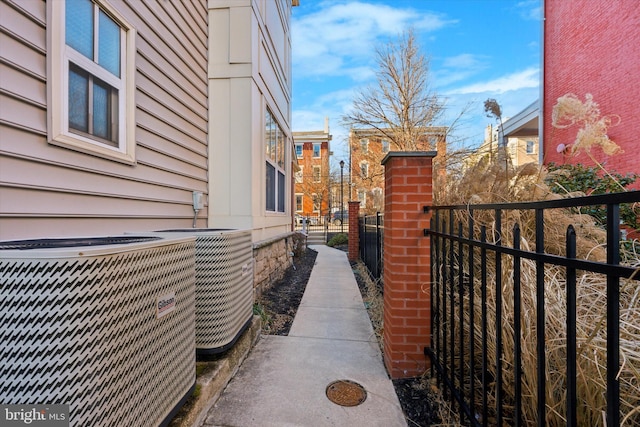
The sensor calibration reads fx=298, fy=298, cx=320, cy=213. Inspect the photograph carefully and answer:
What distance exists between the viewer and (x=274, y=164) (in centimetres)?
598

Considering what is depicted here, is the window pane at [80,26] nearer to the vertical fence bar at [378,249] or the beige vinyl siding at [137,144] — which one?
the beige vinyl siding at [137,144]

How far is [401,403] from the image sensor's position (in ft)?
6.92

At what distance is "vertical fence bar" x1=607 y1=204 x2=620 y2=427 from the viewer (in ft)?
2.75

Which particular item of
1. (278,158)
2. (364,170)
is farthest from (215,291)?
(364,170)

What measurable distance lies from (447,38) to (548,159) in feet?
19.0

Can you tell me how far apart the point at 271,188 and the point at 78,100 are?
12.7ft

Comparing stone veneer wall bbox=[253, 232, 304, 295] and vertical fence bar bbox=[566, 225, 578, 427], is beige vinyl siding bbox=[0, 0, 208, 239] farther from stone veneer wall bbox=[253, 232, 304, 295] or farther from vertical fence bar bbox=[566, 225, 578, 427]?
vertical fence bar bbox=[566, 225, 578, 427]

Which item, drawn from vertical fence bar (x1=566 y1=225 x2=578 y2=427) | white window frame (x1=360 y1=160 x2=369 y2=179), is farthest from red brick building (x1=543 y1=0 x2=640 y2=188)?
white window frame (x1=360 y1=160 x2=369 y2=179)

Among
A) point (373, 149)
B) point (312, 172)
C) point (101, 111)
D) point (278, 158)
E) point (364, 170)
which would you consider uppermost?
point (312, 172)

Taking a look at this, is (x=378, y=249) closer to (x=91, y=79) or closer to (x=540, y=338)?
(x=540, y=338)

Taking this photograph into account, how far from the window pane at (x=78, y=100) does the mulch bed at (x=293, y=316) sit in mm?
2601

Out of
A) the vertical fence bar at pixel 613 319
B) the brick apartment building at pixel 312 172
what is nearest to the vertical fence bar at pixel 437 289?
the vertical fence bar at pixel 613 319

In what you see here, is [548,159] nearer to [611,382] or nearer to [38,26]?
[611,382]

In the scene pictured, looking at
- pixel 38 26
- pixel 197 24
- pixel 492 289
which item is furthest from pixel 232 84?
pixel 492 289
